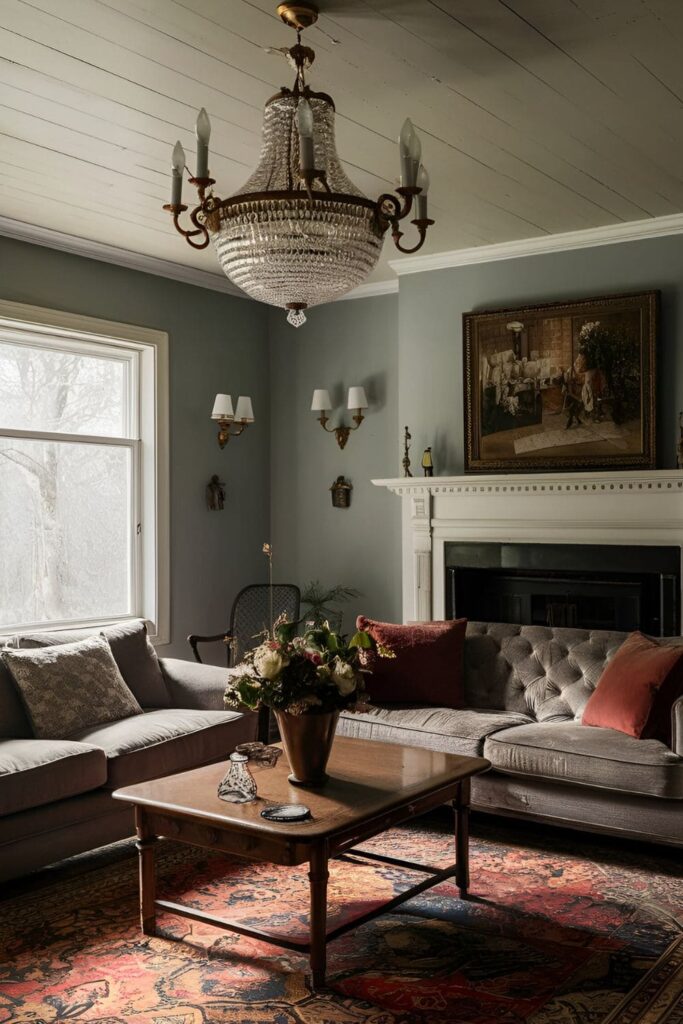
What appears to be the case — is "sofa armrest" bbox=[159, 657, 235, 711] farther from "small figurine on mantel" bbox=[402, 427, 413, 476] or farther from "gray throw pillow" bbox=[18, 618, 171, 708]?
"small figurine on mantel" bbox=[402, 427, 413, 476]

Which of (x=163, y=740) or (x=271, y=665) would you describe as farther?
(x=163, y=740)

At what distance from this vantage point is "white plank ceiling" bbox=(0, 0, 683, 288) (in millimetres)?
2998

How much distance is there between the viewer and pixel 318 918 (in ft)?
9.19

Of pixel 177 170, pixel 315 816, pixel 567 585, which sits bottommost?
pixel 315 816

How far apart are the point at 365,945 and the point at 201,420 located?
381 centimetres

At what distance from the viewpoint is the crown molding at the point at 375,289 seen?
6289 mm

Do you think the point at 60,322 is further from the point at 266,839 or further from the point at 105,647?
the point at 266,839

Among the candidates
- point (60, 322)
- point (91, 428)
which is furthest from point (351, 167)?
point (91, 428)

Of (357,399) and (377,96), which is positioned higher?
(377,96)

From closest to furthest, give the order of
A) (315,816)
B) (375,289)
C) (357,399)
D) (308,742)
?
(315,816)
(308,742)
(357,399)
(375,289)

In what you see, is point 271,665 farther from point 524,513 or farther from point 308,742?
point 524,513

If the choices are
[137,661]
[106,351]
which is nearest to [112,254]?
[106,351]

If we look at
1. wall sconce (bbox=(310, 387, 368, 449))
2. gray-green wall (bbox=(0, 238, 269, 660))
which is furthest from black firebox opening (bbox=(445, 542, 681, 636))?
gray-green wall (bbox=(0, 238, 269, 660))

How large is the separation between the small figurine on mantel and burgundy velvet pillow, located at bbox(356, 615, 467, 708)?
1.49m
